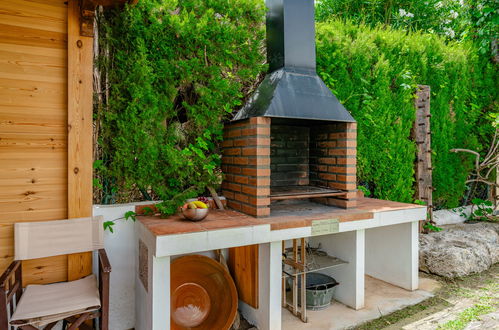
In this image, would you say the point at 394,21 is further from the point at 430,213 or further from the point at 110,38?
the point at 110,38

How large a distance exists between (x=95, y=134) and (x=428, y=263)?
12.1 feet

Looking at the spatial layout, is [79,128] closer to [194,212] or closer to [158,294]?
[194,212]

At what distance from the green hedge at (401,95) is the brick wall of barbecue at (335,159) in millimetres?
716

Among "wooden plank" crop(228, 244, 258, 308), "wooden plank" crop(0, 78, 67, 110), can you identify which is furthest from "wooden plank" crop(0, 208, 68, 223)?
"wooden plank" crop(228, 244, 258, 308)

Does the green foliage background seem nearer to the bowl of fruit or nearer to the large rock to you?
the bowl of fruit

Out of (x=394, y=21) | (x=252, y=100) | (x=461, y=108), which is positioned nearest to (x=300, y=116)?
(x=252, y=100)

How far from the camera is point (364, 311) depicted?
115 inches

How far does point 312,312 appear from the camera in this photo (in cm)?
293

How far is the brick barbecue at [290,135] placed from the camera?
2.66 metres

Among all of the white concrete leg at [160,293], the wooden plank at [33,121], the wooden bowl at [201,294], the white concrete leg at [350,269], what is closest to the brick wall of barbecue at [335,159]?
the white concrete leg at [350,269]

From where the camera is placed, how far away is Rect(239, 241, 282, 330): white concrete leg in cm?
251

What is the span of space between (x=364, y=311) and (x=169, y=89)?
A: 2553 mm

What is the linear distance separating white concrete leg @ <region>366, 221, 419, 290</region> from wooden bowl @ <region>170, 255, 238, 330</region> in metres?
1.74

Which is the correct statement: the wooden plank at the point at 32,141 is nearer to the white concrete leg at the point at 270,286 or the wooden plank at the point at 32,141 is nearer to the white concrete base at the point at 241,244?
the white concrete base at the point at 241,244
